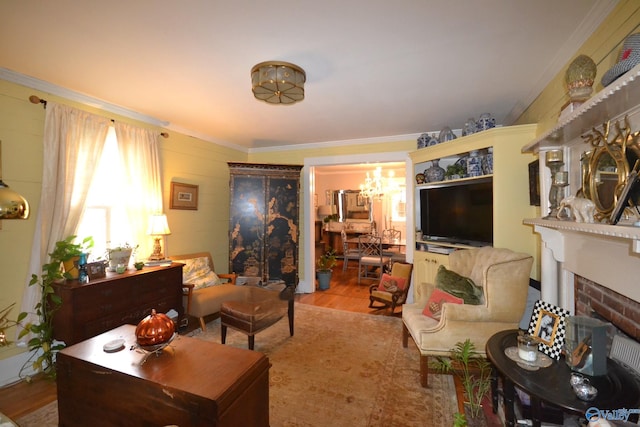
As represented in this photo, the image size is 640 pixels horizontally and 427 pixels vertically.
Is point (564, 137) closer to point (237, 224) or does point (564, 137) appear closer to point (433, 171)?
point (433, 171)

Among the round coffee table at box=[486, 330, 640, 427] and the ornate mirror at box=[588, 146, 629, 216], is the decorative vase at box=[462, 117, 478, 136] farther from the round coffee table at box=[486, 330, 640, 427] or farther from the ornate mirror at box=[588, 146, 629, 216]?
the round coffee table at box=[486, 330, 640, 427]

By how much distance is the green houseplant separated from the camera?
2422 millimetres

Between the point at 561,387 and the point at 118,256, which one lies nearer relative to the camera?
the point at 561,387

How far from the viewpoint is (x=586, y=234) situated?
70.0 inches

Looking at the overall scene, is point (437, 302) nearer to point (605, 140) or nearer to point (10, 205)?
point (605, 140)

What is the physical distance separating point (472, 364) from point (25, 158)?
14.7ft

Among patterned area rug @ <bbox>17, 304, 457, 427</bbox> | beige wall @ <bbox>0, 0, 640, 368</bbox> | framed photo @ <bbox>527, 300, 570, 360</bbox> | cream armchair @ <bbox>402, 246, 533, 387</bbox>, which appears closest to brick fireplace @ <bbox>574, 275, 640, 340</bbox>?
framed photo @ <bbox>527, 300, 570, 360</bbox>

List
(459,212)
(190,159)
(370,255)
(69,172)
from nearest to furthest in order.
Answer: (69,172) < (459,212) < (190,159) < (370,255)

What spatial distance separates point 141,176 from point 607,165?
168 inches

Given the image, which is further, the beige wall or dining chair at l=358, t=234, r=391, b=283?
dining chair at l=358, t=234, r=391, b=283

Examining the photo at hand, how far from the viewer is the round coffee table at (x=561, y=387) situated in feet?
4.00

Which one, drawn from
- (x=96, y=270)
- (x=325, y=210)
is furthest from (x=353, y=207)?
→ (x=96, y=270)

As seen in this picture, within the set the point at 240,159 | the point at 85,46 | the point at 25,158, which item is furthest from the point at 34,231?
the point at 240,159

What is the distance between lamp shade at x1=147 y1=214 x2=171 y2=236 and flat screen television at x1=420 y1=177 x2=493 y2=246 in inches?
142
